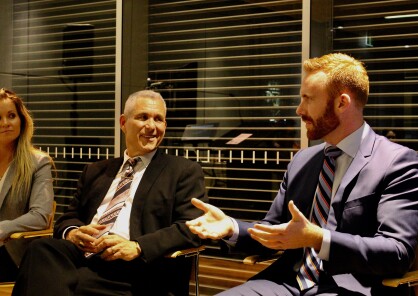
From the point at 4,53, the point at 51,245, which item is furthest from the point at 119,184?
the point at 4,53

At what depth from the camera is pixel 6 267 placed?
369 centimetres

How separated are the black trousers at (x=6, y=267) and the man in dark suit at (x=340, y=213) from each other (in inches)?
64.6

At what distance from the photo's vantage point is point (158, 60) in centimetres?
532

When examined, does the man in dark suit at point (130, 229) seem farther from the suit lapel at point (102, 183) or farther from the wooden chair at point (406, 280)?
the wooden chair at point (406, 280)

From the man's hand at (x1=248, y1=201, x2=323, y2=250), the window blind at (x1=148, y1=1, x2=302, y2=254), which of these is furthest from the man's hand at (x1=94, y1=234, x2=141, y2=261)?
the window blind at (x1=148, y1=1, x2=302, y2=254)

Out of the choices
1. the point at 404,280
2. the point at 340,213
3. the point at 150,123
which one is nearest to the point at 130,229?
the point at 150,123

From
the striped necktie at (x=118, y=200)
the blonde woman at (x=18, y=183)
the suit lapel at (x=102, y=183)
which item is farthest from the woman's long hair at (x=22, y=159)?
the striped necktie at (x=118, y=200)

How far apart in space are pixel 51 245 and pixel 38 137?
301cm

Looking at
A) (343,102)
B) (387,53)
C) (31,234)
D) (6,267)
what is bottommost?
(6,267)

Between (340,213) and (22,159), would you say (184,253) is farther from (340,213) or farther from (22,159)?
(22,159)

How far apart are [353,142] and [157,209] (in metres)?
1.21

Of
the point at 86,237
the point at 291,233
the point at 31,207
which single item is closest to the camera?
the point at 291,233

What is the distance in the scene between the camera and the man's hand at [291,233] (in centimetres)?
225

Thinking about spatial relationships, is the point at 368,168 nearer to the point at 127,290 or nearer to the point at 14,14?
the point at 127,290
